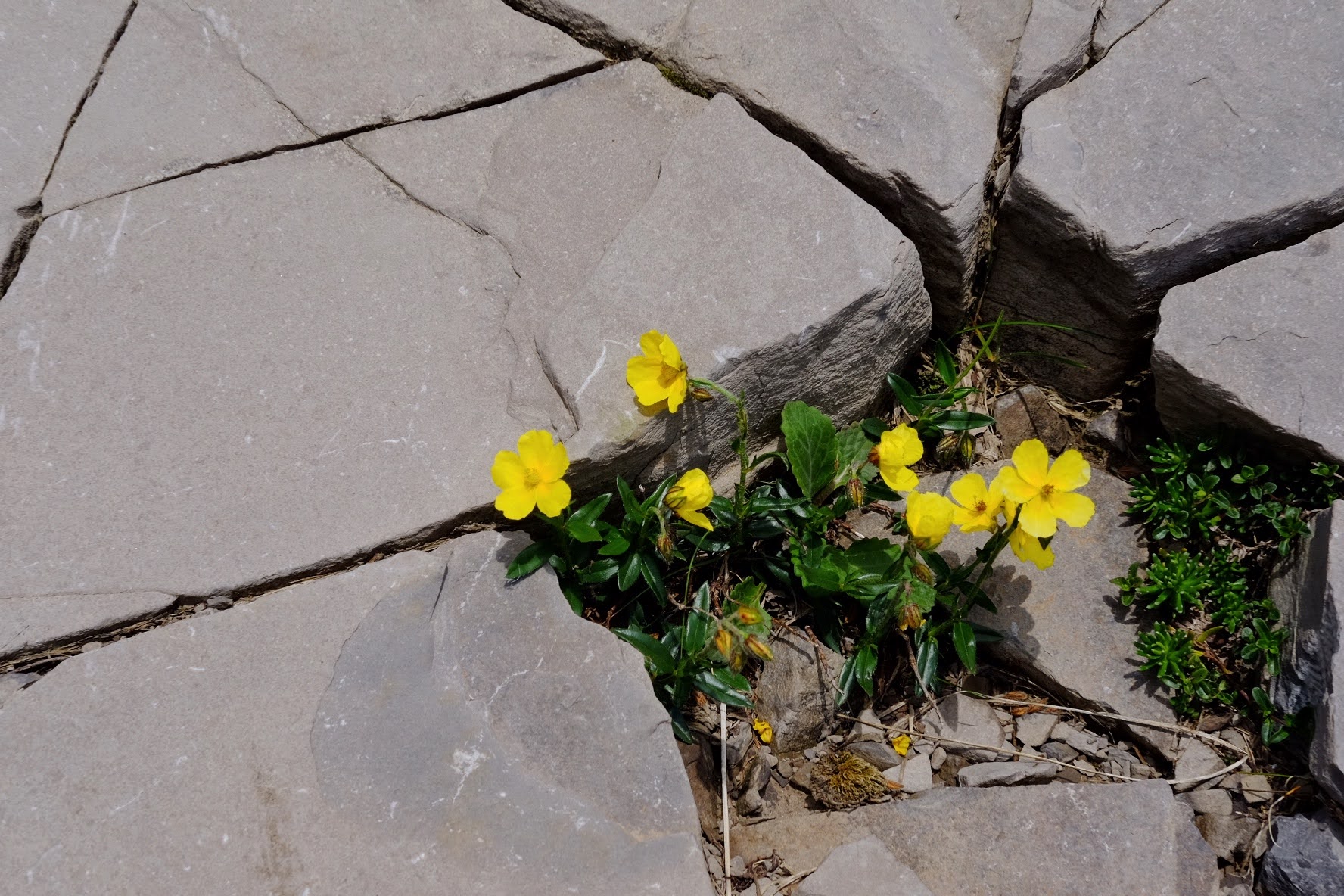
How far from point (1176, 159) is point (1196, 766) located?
159 centimetres

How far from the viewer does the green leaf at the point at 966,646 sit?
253 centimetres

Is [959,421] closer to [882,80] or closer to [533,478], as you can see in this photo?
[882,80]

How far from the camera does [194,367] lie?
8.46ft

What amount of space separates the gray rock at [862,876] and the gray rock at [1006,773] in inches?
12.4

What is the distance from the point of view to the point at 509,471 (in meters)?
2.27

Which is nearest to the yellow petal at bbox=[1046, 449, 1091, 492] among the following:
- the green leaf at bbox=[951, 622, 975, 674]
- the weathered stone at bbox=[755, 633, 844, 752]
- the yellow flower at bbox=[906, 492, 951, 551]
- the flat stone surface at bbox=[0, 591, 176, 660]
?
the yellow flower at bbox=[906, 492, 951, 551]

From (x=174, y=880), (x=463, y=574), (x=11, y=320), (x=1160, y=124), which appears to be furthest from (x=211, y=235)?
(x=1160, y=124)

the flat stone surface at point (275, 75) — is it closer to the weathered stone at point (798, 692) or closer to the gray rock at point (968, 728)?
the weathered stone at point (798, 692)

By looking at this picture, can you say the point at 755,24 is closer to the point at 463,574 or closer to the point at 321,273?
the point at 321,273

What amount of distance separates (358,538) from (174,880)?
2.63 ft

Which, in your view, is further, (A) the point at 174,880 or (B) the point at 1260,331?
(B) the point at 1260,331

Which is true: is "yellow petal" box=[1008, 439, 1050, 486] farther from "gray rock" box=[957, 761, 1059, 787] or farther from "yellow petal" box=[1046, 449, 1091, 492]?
"gray rock" box=[957, 761, 1059, 787]

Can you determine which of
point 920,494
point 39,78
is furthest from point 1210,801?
point 39,78

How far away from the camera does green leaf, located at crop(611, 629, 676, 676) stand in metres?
2.46
